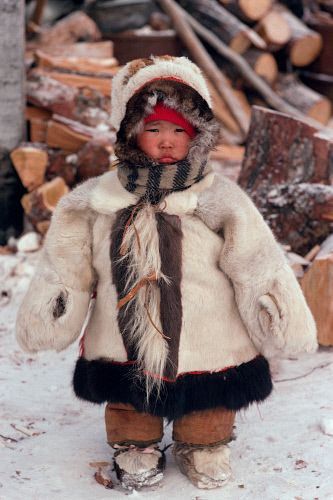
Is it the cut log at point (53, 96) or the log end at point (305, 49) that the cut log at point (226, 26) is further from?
the cut log at point (53, 96)

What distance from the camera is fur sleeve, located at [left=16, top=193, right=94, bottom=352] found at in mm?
2686

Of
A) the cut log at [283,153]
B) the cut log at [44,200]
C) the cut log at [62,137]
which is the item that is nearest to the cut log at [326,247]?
the cut log at [283,153]

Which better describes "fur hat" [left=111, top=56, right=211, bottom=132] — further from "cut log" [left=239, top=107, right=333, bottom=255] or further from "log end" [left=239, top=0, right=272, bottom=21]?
"log end" [left=239, top=0, right=272, bottom=21]

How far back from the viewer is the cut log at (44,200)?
4.80 meters

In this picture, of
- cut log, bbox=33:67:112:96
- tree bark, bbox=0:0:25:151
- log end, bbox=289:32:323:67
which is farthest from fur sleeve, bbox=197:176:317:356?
log end, bbox=289:32:323:67

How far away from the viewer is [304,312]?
2576mm

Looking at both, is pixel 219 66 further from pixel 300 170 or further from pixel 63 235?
pixel 63 235

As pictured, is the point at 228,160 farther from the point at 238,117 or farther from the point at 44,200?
the point at 44,200

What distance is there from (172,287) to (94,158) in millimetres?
2483

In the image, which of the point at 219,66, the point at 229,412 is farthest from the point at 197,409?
the point at 219,66

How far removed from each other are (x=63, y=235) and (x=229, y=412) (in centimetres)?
81

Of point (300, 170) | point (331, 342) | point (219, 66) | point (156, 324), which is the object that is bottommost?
point (219, 66)

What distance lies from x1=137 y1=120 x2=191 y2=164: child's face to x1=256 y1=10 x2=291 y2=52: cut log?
14.4ft

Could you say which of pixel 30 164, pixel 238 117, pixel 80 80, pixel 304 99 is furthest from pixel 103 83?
pixel 304 99
